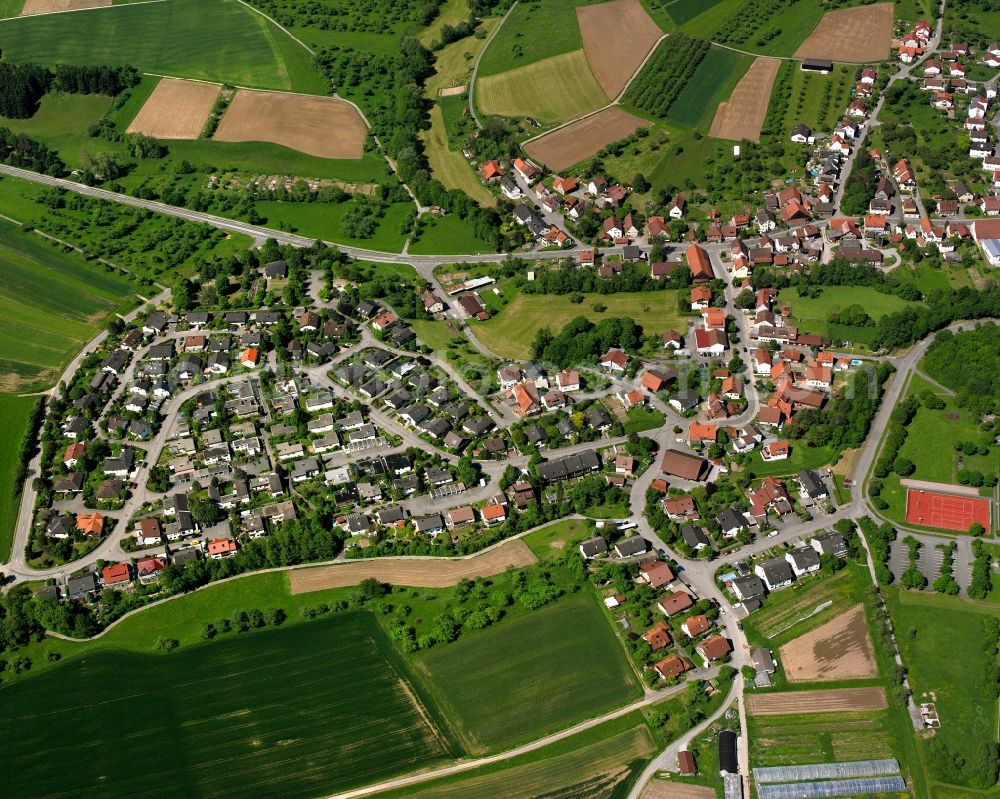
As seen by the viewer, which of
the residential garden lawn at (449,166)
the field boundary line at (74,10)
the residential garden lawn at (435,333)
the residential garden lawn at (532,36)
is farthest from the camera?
the field boundary line at (74,10)

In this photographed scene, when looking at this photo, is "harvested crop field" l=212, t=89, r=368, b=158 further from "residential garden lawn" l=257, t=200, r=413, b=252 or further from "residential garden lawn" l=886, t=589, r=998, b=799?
"residential garden lawn" l=886, t=589, r=998, b=799

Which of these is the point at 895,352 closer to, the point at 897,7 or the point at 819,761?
the point at 819,761

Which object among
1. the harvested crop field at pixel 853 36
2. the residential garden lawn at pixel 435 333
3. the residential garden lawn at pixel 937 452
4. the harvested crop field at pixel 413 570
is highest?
the harvested crop field at pixel 853 36

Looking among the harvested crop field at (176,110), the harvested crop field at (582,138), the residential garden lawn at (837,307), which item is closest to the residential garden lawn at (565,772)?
the residential garden lawn at (837,307)

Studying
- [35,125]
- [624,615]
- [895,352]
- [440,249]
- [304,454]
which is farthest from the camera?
[35,125]

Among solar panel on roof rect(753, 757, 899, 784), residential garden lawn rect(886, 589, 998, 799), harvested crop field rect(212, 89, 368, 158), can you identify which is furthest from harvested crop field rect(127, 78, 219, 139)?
solar panel on roof rect(753, 757, 899, 784)

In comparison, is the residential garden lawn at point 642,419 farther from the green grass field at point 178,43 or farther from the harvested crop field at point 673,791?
the green grass field at point 178,43

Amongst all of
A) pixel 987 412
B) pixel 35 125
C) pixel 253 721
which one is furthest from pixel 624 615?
pixel 35 125

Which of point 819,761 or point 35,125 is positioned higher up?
point 35,125
